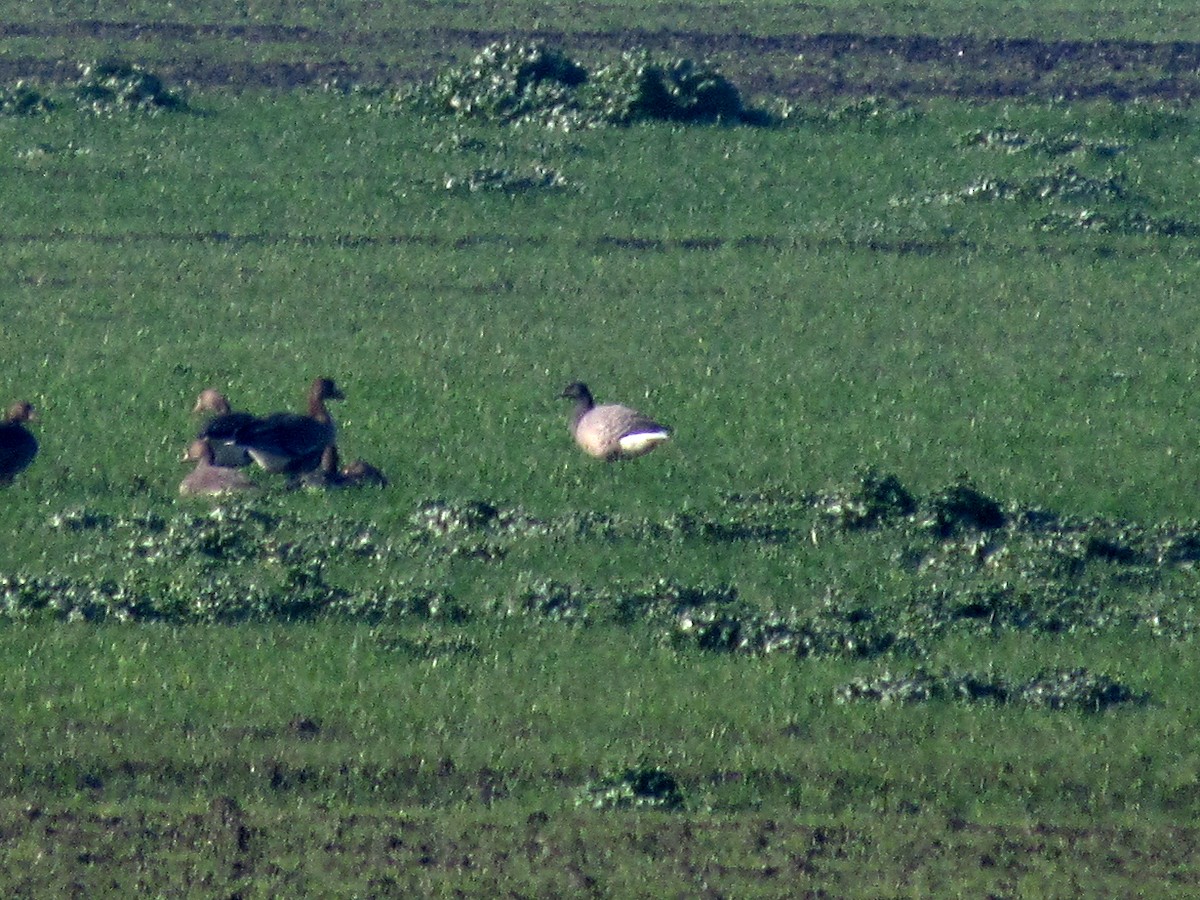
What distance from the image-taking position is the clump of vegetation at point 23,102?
2162cm

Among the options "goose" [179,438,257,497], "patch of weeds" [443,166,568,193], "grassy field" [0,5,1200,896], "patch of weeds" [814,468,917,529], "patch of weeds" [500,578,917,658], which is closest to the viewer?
"grassy field" [0,5,1200,896]

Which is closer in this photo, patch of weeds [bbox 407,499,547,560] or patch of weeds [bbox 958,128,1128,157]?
patch of weeds [bbox 407,499,547,560]

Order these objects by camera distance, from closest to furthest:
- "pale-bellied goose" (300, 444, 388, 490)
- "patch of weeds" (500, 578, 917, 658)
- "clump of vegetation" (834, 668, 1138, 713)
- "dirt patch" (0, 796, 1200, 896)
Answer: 1. "dirt patch" (0, 796, 1200, 896)
2. "clump of vegetation" (834, 668, 1138, 713)
3. "patch of weeds" (500, 578, 917, 658)
4. "pale-bellied goose" (300, 444, 388, 490)

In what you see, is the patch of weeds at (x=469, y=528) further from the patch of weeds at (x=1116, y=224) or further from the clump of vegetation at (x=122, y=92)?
the clump of vegetation at (x=122, y=92)

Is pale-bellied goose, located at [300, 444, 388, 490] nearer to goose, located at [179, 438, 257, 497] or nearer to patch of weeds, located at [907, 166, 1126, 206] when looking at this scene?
goose, located at [179, 438, 257, 497]

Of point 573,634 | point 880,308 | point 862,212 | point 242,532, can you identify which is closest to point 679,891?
point 573,634

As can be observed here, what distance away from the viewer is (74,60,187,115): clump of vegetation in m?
21.8

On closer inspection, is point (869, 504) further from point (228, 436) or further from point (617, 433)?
point (228, 436)

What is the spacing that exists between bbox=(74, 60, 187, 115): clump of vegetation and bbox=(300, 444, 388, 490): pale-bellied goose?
37.7 feet

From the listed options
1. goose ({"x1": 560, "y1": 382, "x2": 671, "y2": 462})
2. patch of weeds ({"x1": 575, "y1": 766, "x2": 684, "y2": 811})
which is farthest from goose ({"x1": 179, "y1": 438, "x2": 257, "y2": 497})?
patch of weeds ({"x1": 575, "y1": 766, "x2": 684, "y2": 811})

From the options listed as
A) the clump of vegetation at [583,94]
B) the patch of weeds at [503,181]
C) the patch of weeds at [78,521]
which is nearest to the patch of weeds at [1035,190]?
the patch of weeds at [503,181]

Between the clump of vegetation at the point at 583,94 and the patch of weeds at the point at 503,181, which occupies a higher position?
the clump of vegetation at the point at 583,94

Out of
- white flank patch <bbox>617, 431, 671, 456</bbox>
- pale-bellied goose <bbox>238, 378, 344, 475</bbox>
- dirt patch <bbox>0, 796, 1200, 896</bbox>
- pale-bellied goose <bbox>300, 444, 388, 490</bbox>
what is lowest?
dirt patch <bbox>0, 796, 1200, 896</bbox>

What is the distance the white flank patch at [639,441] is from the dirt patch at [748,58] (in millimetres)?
12677
